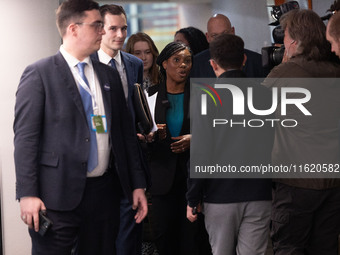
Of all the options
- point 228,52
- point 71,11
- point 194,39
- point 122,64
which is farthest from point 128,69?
point 194,39

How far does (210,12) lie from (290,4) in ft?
11.6

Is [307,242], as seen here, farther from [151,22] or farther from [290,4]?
[151,22]

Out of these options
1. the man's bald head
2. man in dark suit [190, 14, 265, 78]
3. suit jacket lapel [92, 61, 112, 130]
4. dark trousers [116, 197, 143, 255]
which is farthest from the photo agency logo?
the man's bald head

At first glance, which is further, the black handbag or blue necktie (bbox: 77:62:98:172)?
the black handbag

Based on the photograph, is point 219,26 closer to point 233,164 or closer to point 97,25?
point 233,164

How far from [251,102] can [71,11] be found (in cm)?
98

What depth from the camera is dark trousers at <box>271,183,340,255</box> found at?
2773 mm

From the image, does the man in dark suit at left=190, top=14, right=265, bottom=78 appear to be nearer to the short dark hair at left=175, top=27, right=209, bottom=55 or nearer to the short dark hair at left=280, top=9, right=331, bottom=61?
the short dark hair at left=175, top=27, right=209, bottom=55

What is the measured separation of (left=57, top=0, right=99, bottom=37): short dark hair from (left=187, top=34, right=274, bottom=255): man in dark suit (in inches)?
25.8

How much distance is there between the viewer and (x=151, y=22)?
7.79 metres

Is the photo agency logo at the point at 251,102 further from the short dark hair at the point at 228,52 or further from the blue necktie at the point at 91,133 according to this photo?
the blue necktie at the point at 91,133

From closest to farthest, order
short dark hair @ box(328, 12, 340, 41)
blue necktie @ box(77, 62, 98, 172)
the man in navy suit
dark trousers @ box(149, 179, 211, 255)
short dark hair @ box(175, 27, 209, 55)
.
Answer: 1. blue necktie @ box(77, 62, 98, 172)
2. short dark hair @ box(328, 12, 340, 41)
3. the man in navy suit
4. dark trousers @ box(149, 179, 211, 255)
5. short dark hair @ box(175, 27, 209, 55)

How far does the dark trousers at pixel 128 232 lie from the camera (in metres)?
3.26

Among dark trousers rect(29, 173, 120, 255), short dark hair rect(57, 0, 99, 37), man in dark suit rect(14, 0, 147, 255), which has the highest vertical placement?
short dark hair rect(57, 0, 99, 37)
